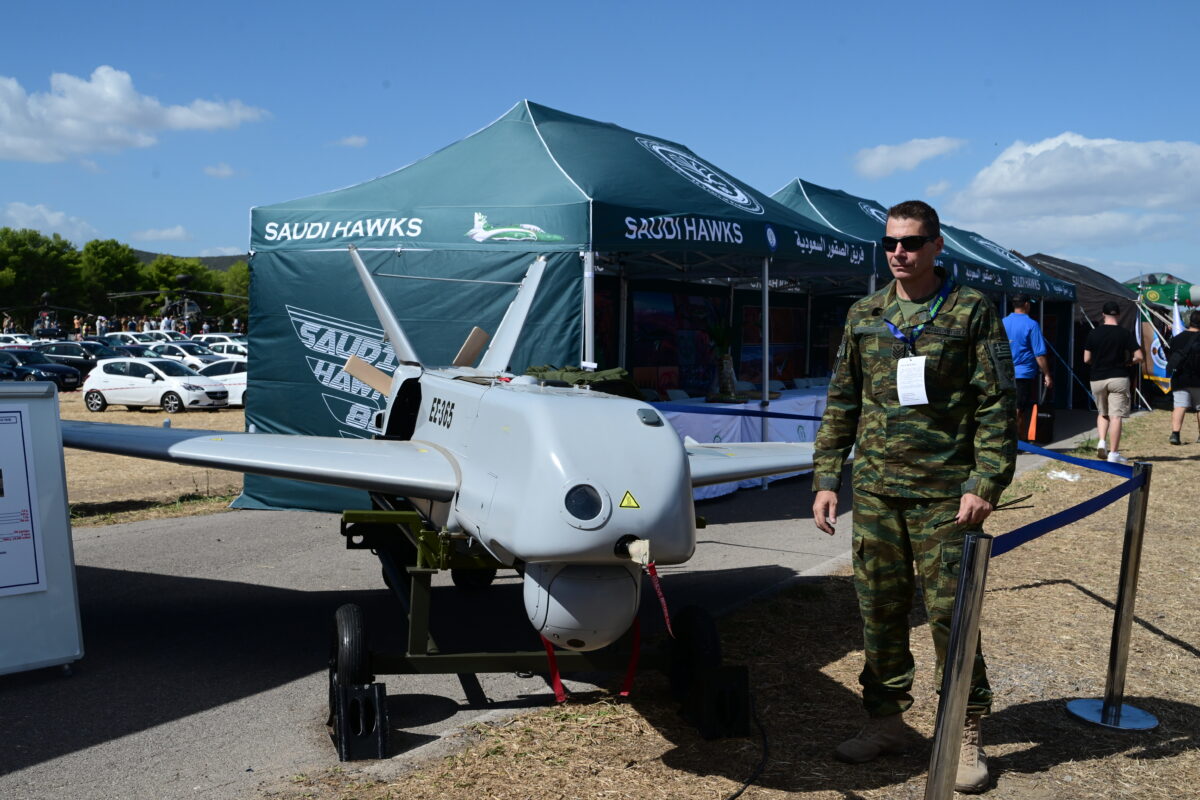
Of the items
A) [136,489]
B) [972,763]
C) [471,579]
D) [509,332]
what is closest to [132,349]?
[136,489]

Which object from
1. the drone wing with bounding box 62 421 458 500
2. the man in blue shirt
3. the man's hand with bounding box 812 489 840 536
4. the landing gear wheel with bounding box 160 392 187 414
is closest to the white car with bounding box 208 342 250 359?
the landing gear wheel with bounding box 160 392 187 414

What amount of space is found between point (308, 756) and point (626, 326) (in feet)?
33.6

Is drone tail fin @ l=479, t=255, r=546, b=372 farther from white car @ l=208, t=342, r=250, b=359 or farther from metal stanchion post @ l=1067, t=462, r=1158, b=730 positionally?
white car @ l=208, t=342, r=250, b=359

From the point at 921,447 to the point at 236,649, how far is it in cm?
435

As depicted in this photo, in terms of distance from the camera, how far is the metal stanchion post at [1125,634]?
174 inches

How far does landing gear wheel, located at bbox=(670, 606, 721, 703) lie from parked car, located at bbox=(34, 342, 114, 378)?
36.7 m

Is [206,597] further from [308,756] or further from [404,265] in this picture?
[404,265]

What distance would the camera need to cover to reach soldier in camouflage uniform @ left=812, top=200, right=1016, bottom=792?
3.65m

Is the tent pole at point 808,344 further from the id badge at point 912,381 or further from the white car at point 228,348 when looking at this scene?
the white car at point 228,348

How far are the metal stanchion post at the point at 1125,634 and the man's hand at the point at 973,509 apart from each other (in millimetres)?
1283

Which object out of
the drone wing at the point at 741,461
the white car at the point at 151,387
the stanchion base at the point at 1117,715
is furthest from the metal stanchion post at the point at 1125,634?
the white car at the point at 151,387

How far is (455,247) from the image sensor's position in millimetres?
9852

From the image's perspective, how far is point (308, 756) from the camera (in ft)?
14.3

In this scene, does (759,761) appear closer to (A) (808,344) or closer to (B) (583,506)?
(B) (583,506)
